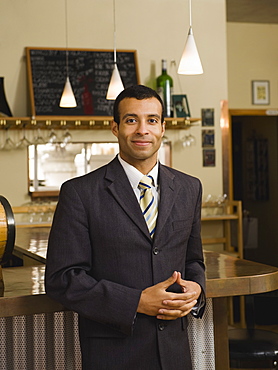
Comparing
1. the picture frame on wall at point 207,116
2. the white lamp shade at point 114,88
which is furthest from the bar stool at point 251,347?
the picture frame on wall at point 207,116

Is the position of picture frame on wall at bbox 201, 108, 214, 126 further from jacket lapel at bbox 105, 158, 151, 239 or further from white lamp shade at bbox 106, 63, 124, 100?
jacket lapel at bbox 105, 158, 151, 239

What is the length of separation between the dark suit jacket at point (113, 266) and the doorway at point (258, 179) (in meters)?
6.03

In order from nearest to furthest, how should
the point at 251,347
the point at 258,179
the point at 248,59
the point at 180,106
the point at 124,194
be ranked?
the point at 124,194 → the point at 251,347 → the point at 180,106 → the point at 248,59 → the point at 258,179

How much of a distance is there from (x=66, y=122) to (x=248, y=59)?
2.54m

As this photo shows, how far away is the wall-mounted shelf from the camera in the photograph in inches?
206

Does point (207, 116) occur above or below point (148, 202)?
above

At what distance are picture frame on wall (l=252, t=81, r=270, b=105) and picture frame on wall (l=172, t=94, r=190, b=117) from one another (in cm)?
150

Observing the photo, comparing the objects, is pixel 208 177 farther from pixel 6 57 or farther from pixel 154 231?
pixel 154 231

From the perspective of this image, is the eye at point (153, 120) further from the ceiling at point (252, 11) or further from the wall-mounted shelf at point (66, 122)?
the ceiling at point (252, 11)

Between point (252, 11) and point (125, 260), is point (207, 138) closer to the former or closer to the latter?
point (252, 11)

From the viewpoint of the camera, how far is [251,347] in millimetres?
2584

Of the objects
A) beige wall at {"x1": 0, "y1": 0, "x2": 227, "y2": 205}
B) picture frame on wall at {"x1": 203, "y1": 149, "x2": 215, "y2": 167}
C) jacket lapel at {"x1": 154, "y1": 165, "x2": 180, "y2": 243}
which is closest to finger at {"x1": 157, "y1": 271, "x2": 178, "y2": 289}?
jacket lapel at {"x1": 154, "y1": 165, "x2": 180, "y2": 243}

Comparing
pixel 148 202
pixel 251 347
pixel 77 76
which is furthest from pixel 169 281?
pixel 77 76

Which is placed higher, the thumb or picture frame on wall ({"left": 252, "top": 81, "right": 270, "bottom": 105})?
picture frame on wall ({"left": 252, "top": 81, "right": 270, "bottom": 105})
